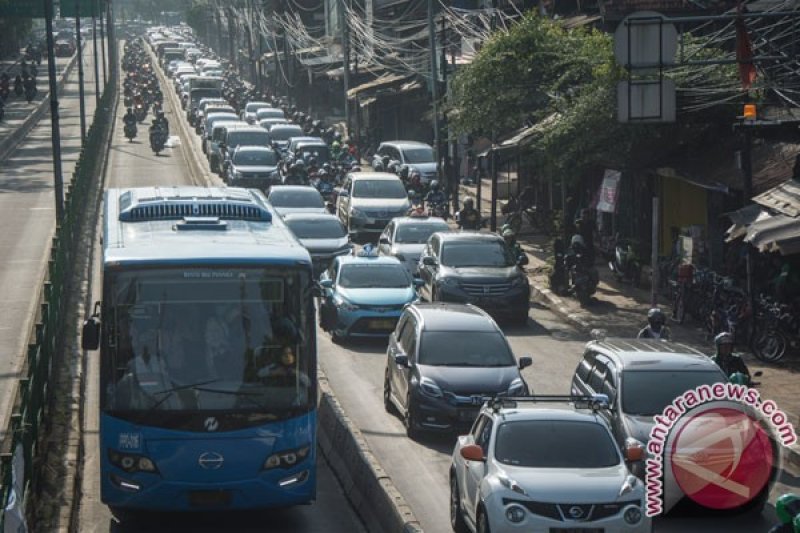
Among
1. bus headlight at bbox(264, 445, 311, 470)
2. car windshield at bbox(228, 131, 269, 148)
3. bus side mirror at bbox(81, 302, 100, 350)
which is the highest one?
car windshield at bbox(228, 131, 269, 148)

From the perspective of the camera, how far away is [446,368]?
66.5 feet

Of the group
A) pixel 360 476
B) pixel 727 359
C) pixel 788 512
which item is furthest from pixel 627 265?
pixel 788 512

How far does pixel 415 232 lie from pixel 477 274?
18.1 feet

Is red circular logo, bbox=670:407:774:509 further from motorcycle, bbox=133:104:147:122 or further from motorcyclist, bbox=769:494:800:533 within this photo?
motorcycle, bbox=133:104:147:122

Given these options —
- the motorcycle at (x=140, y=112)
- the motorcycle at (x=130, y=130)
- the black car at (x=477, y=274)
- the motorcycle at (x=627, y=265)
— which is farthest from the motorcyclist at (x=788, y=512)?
the motorcycle at (x=140, y=112)

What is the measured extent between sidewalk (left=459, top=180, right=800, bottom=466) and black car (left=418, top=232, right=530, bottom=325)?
1401mm

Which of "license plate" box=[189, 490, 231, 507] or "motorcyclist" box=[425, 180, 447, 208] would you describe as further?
"motorcyclist" box=[425, 180, 447, 208]

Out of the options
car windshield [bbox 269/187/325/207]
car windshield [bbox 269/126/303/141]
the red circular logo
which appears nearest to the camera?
the red circular logo

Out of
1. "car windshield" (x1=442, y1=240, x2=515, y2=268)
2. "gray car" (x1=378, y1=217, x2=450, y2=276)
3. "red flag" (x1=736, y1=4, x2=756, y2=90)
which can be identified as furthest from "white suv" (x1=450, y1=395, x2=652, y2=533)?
"gray car" (x1=378, y1=217, x2=450, y2=276)

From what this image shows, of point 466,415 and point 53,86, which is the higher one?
point 53,86

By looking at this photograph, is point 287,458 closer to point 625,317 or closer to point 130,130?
point 625,317

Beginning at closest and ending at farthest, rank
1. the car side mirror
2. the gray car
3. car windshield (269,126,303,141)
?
the car side mirror < the gray car < car windshield (269,126,303,141)

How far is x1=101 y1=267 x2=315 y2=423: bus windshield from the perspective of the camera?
48.2 feet

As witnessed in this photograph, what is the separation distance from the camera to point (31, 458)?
15234 mm
